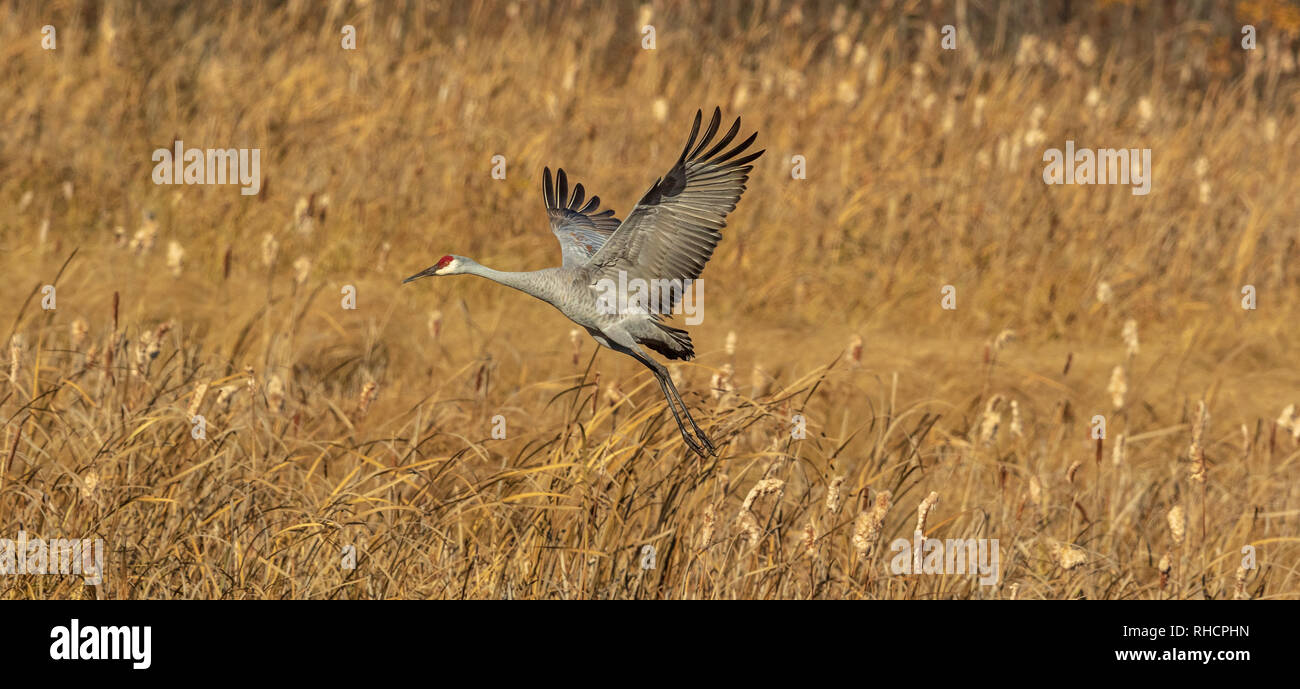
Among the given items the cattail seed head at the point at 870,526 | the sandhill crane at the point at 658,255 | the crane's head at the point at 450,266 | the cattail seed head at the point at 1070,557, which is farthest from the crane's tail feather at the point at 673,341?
the cattail seed head at the point at 1070,557

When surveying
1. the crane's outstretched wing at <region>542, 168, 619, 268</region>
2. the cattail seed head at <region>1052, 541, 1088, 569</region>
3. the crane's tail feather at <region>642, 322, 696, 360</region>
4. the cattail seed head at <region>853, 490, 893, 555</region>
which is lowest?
the cattail seed head at <region>1052, 541, 1088, 569</region>

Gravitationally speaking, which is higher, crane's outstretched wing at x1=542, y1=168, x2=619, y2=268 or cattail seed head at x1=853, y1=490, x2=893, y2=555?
crane's outstretched wing at x1=542, y1=168, x2=619, y2=268

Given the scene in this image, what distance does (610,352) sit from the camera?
515 centimetres

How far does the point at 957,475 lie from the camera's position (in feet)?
17.0

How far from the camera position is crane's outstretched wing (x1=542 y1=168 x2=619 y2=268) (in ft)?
11.1

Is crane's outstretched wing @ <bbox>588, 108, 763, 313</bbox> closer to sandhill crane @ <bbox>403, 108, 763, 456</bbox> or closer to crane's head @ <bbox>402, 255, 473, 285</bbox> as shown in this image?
sandhill crane @ <bbox>403, 108, 763, 456</bbox>

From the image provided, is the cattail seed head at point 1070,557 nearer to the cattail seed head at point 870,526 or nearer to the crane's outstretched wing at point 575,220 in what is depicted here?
the cattail seed head at point 870,526

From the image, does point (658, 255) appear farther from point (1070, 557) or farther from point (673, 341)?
point (1070, 557)

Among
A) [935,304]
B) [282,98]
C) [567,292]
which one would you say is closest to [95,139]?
[282,98]

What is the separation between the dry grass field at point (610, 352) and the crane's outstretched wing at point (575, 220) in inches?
11.7

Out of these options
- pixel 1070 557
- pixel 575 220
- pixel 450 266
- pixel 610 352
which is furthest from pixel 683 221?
pixel 610 352

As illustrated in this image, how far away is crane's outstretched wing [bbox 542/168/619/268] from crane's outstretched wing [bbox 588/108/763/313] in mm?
362

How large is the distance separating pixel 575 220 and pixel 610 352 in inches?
62.9

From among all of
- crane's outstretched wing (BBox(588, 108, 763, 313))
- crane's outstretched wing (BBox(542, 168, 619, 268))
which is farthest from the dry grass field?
crane's outstretched wing (BBox(588, 108, 763, 313))
